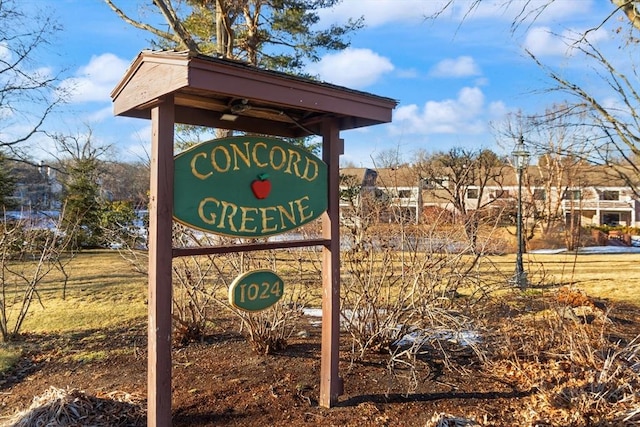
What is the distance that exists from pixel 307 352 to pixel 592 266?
1252 centimetres

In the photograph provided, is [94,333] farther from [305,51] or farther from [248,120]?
[305,51]

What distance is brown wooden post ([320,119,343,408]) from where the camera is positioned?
3.12 m

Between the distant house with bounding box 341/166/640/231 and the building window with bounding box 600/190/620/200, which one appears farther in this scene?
the building window with bounding box 600/190/620/200

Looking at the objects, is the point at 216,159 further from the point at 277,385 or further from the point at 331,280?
the point at 277,385

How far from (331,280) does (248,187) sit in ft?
3.09

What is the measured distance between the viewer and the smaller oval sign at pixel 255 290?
2.68 meters

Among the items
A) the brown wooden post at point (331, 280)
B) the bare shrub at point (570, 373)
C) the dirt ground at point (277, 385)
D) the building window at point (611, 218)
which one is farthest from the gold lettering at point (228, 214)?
the building window at point (611, 218)

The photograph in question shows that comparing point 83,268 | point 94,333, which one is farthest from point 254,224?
point 83,268

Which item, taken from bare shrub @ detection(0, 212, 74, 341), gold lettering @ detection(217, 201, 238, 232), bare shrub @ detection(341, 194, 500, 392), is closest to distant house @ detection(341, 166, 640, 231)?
bare shrub @ detection(341, 194, 500, 392)

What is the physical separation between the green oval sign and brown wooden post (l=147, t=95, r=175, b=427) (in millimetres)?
75

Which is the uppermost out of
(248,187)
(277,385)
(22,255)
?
(248,187)

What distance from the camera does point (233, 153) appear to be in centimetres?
272

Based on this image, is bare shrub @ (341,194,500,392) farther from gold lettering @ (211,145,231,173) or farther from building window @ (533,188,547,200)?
building window @ (533,188,547,200)

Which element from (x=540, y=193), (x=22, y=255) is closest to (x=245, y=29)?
(x=22, y=255)
